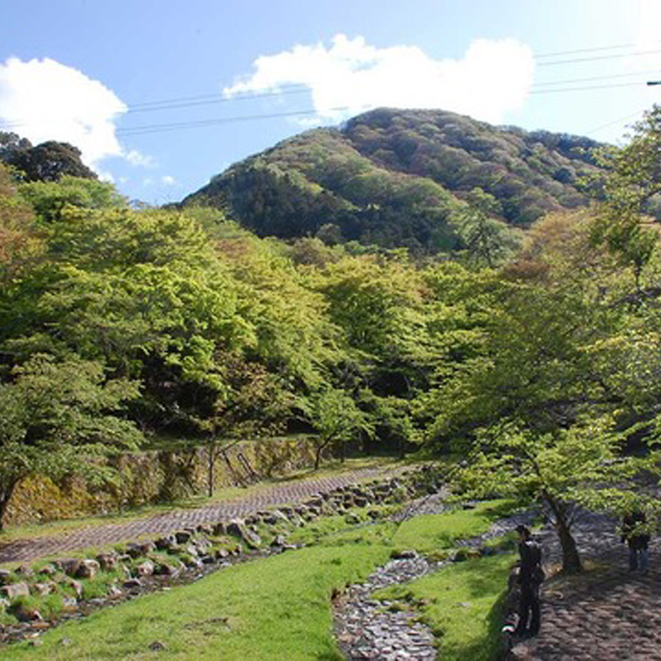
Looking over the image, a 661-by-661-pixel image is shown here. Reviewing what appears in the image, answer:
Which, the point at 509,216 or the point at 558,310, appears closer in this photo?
the point at 558,310

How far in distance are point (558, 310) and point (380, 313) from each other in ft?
86.0

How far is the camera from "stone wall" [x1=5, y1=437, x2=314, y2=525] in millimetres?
17031

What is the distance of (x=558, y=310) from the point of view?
9.23 meters

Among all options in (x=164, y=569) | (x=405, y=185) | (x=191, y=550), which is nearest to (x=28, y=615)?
(x=164, y=569)

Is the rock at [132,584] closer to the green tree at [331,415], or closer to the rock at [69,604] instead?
the rock at [69,604]

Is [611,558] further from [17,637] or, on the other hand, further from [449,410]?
[17,637]

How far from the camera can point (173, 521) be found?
17.3 metres

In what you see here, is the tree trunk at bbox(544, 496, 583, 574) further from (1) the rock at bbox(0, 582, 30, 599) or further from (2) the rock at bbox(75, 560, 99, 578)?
(1) the rock at bbox(0, 582, 30, 599)

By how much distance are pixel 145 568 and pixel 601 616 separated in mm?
9154

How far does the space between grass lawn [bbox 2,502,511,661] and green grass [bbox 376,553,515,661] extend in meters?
0.02

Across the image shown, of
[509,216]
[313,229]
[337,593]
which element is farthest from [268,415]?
[509,216]

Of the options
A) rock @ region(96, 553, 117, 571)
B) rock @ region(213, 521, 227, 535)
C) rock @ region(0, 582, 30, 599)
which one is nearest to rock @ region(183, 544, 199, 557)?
rock @ region(213, 521, 227, 535)

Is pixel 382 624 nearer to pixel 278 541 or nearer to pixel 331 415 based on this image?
pixel 278 541

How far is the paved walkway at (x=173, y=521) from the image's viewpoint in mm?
13759
